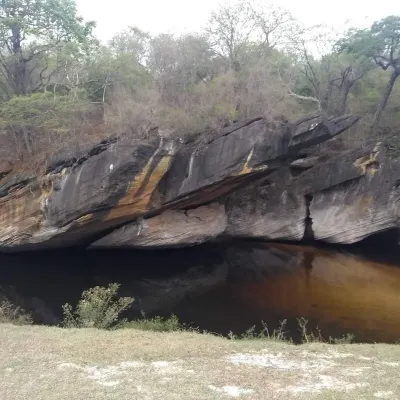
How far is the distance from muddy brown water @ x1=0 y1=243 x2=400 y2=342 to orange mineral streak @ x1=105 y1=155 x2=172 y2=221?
2.67 meters

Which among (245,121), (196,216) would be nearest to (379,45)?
(245,121)

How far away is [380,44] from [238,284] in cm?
1212

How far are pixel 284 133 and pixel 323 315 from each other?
7.05m

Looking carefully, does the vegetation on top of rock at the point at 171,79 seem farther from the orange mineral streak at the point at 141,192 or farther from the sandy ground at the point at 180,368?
the sandy ground at the point at 180,368

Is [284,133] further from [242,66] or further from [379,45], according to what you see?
[379,45]

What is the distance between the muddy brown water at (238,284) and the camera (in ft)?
39.2

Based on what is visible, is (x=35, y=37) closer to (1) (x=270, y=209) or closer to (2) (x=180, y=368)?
(1) (x=270, y=209)

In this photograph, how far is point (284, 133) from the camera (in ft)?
53.8

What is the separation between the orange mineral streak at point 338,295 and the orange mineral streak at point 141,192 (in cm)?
440

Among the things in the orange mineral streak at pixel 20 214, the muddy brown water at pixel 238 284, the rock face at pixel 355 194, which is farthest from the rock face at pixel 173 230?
the rock face at pixel 355 194

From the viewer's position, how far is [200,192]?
16609mm

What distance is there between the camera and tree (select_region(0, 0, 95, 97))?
56.0 ft

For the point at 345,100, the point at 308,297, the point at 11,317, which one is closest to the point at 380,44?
the point at 345,100

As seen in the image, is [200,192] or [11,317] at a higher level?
[200,192]
